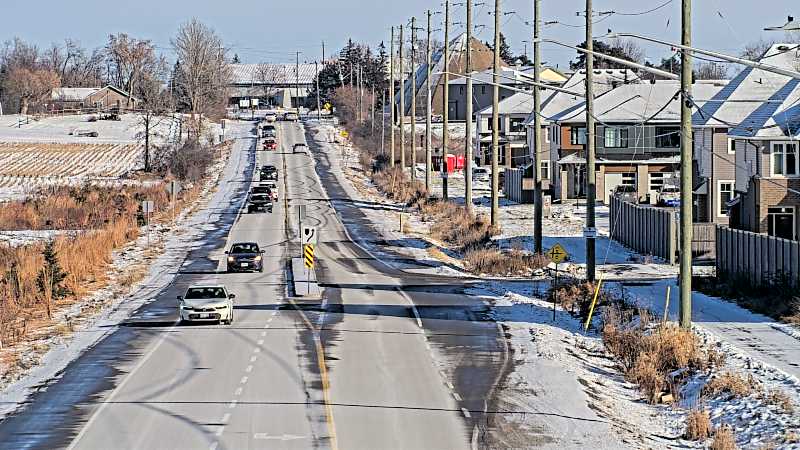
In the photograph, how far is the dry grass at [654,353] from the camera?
25.5 meters

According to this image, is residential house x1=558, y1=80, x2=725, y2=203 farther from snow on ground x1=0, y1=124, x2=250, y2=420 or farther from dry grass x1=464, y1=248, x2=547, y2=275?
dry grass x1=464, y1=248, x2=547, y2=275

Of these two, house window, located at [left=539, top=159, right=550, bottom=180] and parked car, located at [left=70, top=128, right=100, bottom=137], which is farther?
parked car, located at [left=70, top=128, right=100, bottom=137]

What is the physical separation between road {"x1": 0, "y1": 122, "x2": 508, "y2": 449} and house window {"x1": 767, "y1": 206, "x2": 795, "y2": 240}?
12071 mm

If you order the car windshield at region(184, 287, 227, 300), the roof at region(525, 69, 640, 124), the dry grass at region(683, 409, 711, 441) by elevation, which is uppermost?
the roof at region(525, 69, 640, 124)

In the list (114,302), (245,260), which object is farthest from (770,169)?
(114,302)

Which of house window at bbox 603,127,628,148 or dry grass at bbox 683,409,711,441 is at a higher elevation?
house window at bbox 603,127,628,148

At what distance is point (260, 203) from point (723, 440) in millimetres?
61663

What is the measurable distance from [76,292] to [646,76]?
12841cm

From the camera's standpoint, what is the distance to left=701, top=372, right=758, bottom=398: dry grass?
2280 centimetres

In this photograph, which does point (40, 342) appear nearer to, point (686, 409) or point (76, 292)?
point (76, 292)

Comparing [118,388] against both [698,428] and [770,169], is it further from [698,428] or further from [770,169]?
[770,169]

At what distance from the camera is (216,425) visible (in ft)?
69.5

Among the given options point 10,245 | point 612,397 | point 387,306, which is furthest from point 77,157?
point 612,397

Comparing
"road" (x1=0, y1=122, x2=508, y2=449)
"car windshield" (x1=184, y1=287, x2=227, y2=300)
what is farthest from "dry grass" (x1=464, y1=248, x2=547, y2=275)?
"car windshield" (x1=184, y1=287, x2=227, y2=300)
